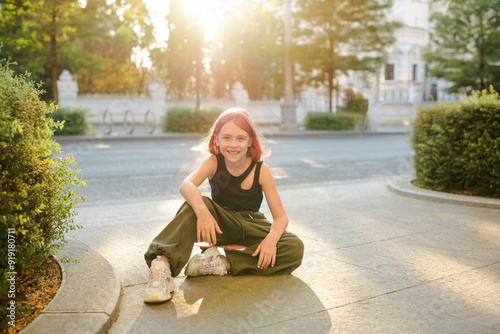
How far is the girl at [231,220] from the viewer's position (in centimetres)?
336

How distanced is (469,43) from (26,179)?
30666 millimetres

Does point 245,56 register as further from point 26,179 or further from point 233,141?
point 26,179

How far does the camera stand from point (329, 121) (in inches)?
1028

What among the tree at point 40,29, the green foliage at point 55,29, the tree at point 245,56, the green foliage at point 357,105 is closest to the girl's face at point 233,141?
the green foliage at point 55,29

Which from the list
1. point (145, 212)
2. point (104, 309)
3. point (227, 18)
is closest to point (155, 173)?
point (145, 212)

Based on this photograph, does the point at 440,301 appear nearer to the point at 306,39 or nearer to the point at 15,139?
the point at 15,139

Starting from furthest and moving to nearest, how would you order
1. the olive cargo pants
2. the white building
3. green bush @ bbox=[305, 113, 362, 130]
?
1. the white building
2. green bush @ bbox=[305, 113, 362, 130]
3. the olive cargo pants

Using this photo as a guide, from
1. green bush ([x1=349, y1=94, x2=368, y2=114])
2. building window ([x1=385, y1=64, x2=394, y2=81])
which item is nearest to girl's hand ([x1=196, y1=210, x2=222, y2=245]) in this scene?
green bush ([x1=349, y1=94, x2=368, y2=114])

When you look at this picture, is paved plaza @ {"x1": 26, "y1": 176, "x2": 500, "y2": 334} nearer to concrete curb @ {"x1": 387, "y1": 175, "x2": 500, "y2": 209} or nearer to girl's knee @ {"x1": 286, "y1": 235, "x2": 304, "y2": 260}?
girl's knee @ {"x1": 286, "y1": 235, "x2": 304, "y2": 260}

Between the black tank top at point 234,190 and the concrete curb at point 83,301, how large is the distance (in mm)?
940

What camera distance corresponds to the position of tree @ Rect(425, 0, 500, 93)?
2848cm

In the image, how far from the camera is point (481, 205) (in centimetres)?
622

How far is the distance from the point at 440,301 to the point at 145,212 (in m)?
3.71

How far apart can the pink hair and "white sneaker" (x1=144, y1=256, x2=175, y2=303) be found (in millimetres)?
957
